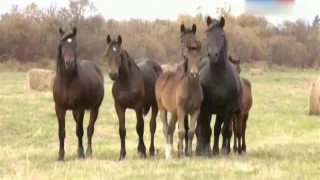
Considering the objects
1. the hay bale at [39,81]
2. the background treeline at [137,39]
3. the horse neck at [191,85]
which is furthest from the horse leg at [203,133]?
the background treeline at [137,39]

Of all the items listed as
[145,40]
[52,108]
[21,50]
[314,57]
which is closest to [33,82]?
[52,108]

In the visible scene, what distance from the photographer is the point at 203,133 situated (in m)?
10.9

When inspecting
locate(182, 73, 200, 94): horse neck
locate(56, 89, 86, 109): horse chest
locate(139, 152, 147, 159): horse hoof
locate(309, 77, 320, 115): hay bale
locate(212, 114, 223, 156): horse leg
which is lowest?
locate(309, 77, 320, 115): hay bale

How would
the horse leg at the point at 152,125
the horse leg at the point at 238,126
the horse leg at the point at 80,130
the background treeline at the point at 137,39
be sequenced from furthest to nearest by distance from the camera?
the background treeline at the point at 137,39 → the horse leg at the point at 152,125 → the horse leg at the point at 238,126 → the horse leg at the point at 80,130

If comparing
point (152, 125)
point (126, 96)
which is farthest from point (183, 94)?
point (152, 125)

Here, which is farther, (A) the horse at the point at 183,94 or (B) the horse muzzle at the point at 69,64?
(B) the horse muzzle at the point at 69,64

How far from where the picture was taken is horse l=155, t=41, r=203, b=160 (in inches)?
386

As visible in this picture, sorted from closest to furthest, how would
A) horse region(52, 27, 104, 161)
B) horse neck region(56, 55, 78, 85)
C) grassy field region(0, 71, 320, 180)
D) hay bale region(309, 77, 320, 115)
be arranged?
grassy field region(0, 71, 320, 180)
horse region(52, 27, 104, 161)
horse neck region(56, 55, 78, 85)
hay bale region(309, 77, 320, 115)

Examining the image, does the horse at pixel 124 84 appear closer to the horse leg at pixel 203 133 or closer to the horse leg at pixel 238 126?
the horse leg at pixel 203 133

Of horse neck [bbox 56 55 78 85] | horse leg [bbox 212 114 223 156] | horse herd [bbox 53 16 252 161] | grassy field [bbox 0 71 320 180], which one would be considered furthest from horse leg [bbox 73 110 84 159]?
horse leg [bbox 212 114 223 156]

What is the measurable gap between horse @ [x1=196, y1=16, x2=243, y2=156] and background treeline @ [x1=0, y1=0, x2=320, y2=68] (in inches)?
1403

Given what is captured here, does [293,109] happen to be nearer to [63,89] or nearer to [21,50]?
[63,89]

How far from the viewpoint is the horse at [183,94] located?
32.2 feet

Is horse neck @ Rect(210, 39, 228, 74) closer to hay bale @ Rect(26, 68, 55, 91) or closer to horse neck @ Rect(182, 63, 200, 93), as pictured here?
horse neck @ Rect(182, 63, 200, 93)
